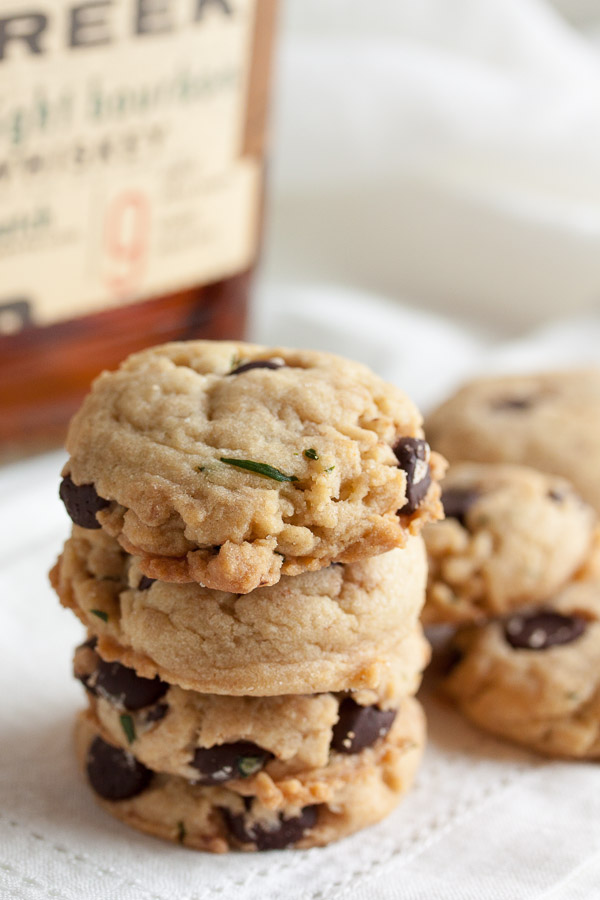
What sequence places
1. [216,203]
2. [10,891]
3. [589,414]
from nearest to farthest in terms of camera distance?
1. [10,891]
2. [589,414]
3. [216,203]

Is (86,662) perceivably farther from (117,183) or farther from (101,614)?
(117,183)

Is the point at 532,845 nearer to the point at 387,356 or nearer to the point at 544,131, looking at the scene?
the point at 387,356

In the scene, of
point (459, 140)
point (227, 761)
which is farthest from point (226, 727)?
point (459, 140)

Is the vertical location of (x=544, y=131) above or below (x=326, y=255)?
above

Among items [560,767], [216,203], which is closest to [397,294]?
[216,203]

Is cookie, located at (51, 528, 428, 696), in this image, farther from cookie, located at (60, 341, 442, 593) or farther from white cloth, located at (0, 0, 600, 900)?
white cloth, located at (0, 0, 600, 900)

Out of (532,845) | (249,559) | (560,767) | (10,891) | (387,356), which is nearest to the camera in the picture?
(249,559)
